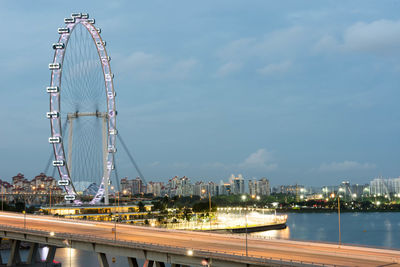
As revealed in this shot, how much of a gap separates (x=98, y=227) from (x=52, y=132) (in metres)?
39.3

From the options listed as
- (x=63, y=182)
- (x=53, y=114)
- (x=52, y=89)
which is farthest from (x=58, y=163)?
(x=52, y=89)

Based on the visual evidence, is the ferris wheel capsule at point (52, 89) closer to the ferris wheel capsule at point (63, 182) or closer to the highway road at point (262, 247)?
the ferris wheel capsule at point (63, 182)

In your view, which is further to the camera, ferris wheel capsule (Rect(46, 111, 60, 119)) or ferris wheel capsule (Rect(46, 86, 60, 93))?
ferris wheel capsule (Rect(46, 111, 60, 119))

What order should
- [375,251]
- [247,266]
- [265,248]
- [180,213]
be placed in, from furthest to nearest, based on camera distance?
[180,213] < [265,248] < [375,251] < [247,266]

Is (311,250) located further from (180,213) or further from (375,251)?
(180,213)

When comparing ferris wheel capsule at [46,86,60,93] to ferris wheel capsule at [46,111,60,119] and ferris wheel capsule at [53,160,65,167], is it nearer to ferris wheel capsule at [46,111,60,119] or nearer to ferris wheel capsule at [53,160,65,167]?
ferris wheel capsule at [46,111,60,119]

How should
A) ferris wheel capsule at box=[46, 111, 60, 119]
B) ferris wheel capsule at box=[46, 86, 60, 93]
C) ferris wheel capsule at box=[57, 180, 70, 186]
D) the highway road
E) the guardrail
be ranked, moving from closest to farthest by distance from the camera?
the guardrail
the highway road
ferris wheel capsule at box=[46, 86, 60, 93]
ferris wheel capsule at box=[46, 111, 60, 119]
ferris wheel capsule at box=[57, 180, 70, 186]

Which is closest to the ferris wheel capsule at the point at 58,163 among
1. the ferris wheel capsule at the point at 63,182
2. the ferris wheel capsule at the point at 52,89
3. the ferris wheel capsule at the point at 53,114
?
the ferris wheel capsule at the point at 63,182

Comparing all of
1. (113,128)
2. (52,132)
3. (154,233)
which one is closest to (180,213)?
(113,128)

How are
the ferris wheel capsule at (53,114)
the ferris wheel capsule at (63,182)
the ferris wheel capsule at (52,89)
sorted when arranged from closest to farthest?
1. the ferris wheel capsule at (52,89)
2. the ferris wheel capsule at (53,114)
3. the ferris wheel capsule at (63,182)

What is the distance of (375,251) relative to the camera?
33594 millimetres

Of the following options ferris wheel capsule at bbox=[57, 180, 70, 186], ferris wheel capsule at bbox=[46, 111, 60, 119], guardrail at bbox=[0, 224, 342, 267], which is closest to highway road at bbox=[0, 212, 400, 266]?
guardrail at bbox=[0, 224, 342, 267]

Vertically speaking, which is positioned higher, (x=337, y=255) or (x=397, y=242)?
(x=337, y=255)

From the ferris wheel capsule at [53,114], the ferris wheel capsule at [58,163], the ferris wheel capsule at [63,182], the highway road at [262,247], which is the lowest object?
the highway road at [262,247]
